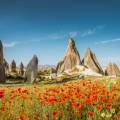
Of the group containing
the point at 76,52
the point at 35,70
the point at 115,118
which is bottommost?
the point at 115,118

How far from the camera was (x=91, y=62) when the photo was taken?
65375mm

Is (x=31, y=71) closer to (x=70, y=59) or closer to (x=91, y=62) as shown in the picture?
(x=70, y=59)

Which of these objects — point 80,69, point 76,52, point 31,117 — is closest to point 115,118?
point 31,117

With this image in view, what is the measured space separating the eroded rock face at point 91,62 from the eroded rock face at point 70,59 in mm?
1657

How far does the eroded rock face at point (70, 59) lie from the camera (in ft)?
214

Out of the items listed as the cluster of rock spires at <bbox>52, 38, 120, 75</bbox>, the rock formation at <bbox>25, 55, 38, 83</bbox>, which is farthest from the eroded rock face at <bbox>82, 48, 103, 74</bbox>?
the rock formation at <bbox>25, 55, 38, 83</bbox>

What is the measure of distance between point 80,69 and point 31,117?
1850 inches

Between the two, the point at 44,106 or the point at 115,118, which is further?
the point at 44,106

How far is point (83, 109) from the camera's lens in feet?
28.1

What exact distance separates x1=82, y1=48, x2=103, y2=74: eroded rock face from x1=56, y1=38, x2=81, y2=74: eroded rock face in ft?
5.44

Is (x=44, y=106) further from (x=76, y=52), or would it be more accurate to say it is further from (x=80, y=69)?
(x=76, y=52)

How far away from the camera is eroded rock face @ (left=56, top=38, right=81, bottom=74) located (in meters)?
65.3

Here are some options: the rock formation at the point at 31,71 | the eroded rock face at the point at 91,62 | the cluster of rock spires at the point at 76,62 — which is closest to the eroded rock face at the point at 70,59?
the cluster of rock spires at the point at 76,62

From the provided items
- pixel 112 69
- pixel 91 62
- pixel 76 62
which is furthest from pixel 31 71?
pixel 91 62
